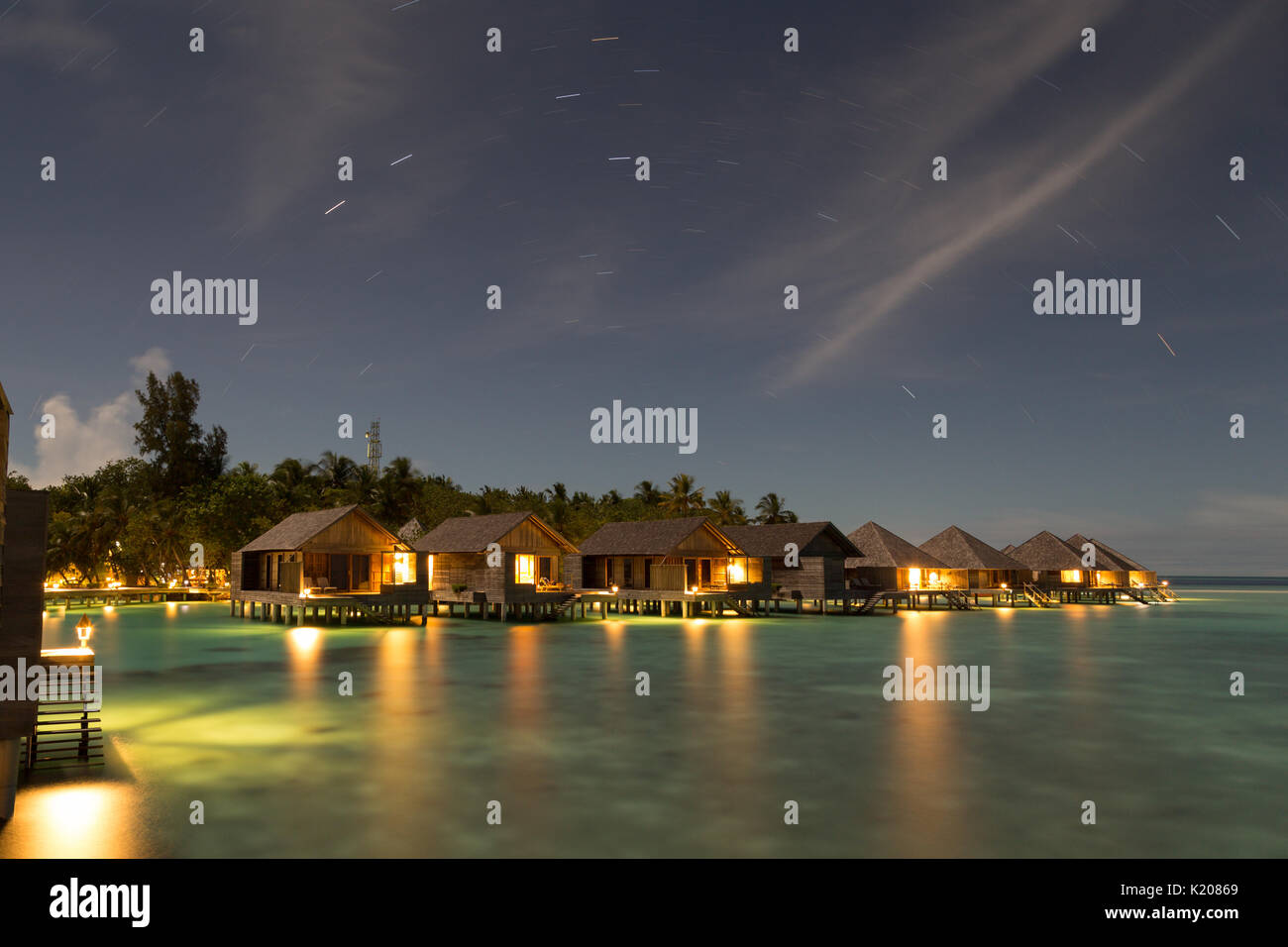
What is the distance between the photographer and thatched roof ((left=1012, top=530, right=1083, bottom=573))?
7106 cm

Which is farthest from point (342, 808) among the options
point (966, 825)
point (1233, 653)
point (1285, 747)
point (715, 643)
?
point (1233, 653)

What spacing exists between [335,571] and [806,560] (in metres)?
26.8

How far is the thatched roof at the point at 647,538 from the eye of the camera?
49281mm

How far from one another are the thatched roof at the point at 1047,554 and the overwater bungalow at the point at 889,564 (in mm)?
9385

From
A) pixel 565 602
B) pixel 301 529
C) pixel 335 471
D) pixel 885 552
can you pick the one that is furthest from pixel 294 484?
pixel 885 552

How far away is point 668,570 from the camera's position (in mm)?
47781

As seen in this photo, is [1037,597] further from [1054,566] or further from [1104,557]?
[1104,557]

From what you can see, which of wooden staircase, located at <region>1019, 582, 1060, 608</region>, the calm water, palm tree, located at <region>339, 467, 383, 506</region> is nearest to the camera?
the calm water

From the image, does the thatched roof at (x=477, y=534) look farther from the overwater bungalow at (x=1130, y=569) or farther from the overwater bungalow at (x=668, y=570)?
the overwater bungalow at (x=1130, y=569)

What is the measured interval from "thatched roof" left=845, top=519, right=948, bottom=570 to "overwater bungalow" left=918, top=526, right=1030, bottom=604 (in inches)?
65.6

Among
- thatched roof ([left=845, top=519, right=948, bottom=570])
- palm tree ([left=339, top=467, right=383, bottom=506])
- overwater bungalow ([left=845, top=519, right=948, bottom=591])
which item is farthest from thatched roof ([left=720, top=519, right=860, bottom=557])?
palm tree ([left=339, top=467, right=383, bottom=506])

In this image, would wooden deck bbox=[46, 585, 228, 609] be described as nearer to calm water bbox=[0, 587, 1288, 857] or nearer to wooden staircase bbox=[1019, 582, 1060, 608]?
calm water bbox=[0, 587, 1288, 857]

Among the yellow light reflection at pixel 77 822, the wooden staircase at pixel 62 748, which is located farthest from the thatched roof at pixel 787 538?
the yellow light reflection at pixel 77 822
